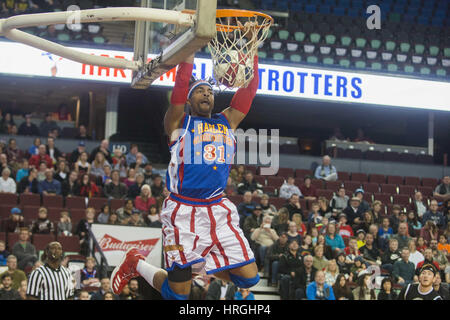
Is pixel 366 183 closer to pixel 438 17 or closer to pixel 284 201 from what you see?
pixel 284 201

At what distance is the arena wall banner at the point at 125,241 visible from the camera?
11.9 metres

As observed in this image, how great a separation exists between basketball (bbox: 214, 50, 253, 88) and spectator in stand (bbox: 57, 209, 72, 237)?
7170mm

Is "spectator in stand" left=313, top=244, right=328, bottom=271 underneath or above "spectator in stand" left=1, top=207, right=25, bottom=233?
underneath

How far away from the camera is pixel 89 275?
438 inches

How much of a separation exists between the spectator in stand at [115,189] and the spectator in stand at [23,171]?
1705 millimetres

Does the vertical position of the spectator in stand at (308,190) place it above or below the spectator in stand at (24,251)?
above

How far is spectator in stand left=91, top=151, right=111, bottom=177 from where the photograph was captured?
1476 cm

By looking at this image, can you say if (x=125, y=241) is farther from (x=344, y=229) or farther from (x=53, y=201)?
(x=344, y=229)

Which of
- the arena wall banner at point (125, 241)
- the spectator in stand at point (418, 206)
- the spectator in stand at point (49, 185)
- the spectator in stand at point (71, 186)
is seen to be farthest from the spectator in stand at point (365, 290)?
the spectator in stand at point (49, 185)

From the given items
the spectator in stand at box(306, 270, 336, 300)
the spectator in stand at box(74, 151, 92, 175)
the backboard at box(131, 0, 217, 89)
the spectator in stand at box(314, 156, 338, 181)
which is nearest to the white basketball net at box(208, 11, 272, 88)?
the backboard at box(131, 0, 217, 89)

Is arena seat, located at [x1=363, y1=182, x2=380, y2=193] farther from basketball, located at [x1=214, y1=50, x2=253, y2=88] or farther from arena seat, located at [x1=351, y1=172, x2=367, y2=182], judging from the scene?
basketball, located at [x1=214, y1=50, x2=253, y2=88]

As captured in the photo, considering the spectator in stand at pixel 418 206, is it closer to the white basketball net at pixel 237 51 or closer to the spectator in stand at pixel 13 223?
the spectator in stand at pixel 13 223

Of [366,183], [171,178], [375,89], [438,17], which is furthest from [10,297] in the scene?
[438,17]

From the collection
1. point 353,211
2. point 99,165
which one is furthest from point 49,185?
point 353,211
